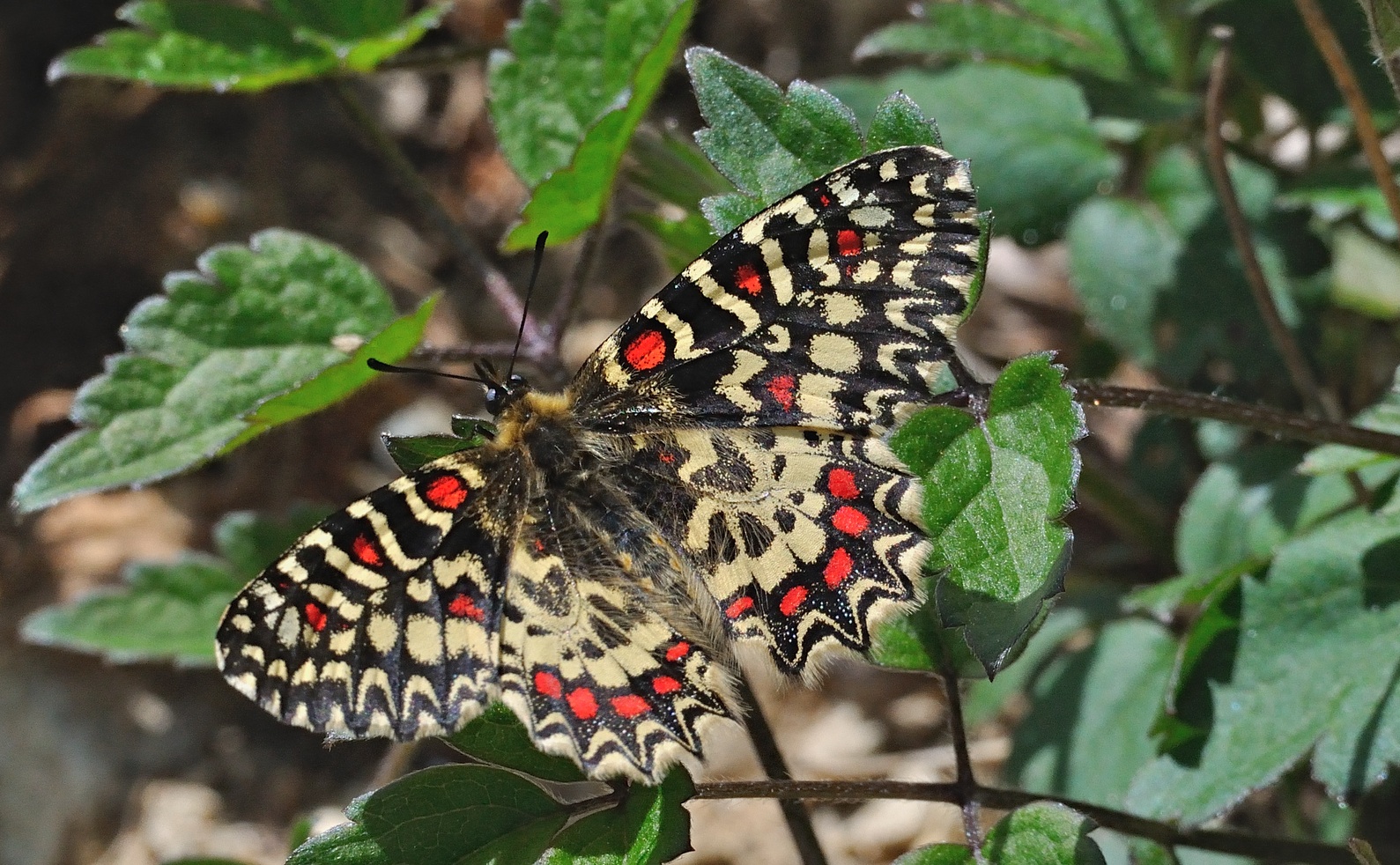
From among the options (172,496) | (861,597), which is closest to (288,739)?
(172,496)

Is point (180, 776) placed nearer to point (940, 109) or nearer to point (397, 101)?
point (397, 101)

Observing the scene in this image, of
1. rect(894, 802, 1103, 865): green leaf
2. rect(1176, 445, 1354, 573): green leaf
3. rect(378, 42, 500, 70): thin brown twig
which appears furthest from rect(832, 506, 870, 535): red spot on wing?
rect(378, 42, 500, 70): thin brown twig

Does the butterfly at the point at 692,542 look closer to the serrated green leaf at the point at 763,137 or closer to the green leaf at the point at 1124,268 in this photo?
the serrated green leaf at the point at 763,137

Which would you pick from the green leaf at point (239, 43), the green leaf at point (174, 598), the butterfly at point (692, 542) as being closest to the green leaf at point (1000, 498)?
the butterfly at point (692, 542)

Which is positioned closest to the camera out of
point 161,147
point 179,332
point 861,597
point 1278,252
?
point 861,597

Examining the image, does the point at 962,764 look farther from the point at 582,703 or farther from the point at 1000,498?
the point at 582,703

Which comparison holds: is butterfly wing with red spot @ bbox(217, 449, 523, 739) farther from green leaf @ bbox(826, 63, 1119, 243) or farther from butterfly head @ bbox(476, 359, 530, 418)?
green leaf @ bbox(826, 63, 1119, 243)
